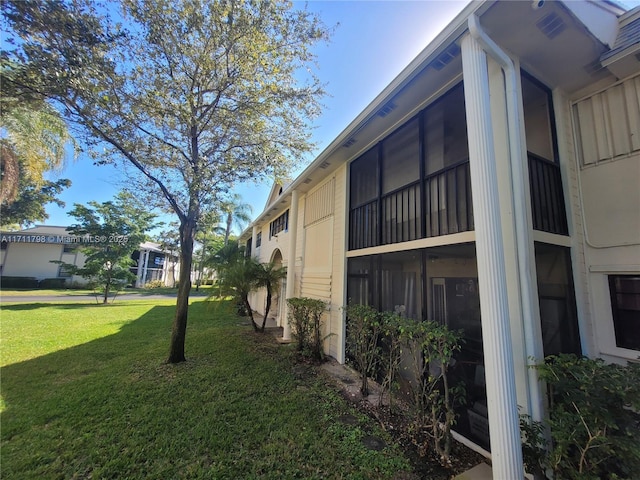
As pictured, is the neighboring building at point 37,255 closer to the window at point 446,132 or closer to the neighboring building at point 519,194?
the window at point 446,132

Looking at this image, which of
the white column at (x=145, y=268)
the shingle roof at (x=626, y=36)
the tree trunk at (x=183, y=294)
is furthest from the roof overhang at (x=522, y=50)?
the white column at (x=145, y=268)

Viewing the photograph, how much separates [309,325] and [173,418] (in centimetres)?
342

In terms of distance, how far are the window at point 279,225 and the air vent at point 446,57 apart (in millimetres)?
7841

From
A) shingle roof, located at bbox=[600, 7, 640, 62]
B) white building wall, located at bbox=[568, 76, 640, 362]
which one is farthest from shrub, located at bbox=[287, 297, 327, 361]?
shingle roof, located at bbox=[600, 7, 640, 62]

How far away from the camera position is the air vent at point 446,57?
313 centimetres

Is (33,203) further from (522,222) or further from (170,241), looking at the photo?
(522,222)

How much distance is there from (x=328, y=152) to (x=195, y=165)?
3.17 m

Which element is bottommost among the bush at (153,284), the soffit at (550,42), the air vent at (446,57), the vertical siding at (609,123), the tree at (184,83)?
the bush at (153,284)

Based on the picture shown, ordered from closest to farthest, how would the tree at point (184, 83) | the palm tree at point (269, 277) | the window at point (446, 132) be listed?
1. the window at point (446, 132)
2. the tree at point (184, 83)
3. the palm tree at point (269, 277)

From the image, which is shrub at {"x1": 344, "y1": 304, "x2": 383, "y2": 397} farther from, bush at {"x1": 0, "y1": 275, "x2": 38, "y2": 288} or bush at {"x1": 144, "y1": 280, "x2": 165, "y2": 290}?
bush at {"x1": 0, "y1": 275, "x2": 38, "y2": 288}

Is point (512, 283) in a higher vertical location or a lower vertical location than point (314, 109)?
lower

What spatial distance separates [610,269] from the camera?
10.5 feet

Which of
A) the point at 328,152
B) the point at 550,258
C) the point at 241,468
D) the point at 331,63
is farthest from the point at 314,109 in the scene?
the point at 241,468

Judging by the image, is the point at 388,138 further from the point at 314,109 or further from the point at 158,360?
the point at 158,360
